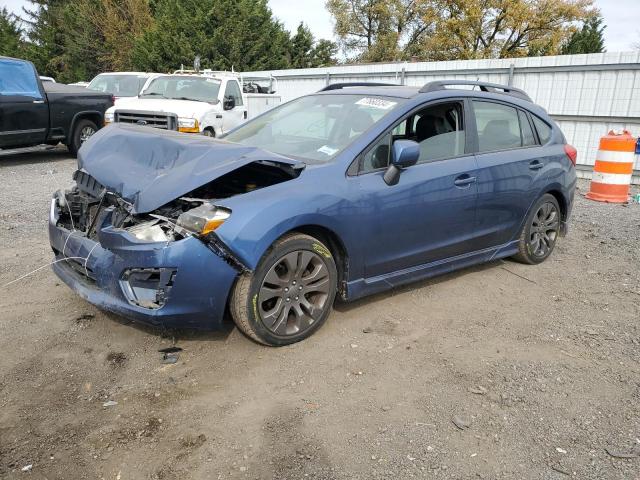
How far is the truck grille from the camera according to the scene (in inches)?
408

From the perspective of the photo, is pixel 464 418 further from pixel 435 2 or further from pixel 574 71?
pixel 435 2

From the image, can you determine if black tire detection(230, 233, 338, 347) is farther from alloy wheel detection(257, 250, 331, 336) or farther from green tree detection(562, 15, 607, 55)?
green tree detection(562, 15, 607, 55)

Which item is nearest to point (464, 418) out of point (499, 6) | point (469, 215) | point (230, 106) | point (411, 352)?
point (411, 352)

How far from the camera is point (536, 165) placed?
5086 millimetres

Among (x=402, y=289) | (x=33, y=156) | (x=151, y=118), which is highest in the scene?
(x=151, y=118)

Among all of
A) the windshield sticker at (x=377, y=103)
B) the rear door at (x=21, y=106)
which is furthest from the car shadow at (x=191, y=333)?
the rear door at (x=21, y=106)

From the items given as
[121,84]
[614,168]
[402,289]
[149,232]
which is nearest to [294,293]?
[149,232]

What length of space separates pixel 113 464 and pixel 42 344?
145cm

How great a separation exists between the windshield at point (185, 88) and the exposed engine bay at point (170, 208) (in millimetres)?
8040

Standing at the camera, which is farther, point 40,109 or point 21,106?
point 40,109

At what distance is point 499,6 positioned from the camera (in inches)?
1351

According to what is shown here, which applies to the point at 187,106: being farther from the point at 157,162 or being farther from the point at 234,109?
the point at 157,162

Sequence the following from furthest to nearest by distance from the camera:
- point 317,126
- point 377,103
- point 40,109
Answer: point 40,109, point 317,126, point 377,103

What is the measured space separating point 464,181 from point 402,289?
41.9 inches
